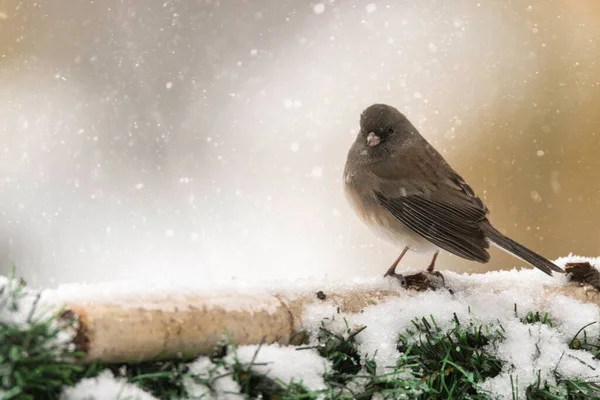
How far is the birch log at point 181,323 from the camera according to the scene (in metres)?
0.94

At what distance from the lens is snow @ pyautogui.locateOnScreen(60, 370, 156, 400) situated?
87 cm

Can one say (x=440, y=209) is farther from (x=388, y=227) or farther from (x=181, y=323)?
(x=181, y=323)

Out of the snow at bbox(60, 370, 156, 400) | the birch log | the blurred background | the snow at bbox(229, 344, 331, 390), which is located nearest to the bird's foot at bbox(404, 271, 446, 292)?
the birch log

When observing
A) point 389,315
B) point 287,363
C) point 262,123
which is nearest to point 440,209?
point 389,315

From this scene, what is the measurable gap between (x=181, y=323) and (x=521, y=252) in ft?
3.37

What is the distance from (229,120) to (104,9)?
949 millimetres

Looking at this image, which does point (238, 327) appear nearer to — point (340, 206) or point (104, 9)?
point (340, 206)

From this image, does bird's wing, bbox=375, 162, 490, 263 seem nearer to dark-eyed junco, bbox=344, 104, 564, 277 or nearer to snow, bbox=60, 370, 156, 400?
dark-eyed junco, bbox=344, 104, 564, 277

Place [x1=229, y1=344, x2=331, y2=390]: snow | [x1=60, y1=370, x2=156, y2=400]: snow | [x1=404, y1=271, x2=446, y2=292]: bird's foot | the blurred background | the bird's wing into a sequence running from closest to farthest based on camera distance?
[x1=60, y1=370, x2=156, y2=400]: snow → [x1=229, y1=344, x2=331, y2=390]: snow → [x1=404, y1=271, x2=446, y2=292]: bird's foot → the bird's wing → the blurred background

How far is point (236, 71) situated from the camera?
4.01m

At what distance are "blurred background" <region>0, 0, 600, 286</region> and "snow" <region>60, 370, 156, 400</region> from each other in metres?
2.51

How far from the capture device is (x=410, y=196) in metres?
2.00

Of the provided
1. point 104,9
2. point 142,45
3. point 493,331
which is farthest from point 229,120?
point 493,331

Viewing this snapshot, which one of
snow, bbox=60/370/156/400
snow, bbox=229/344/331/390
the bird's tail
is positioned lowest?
snow, bbox=60/370/156/400
